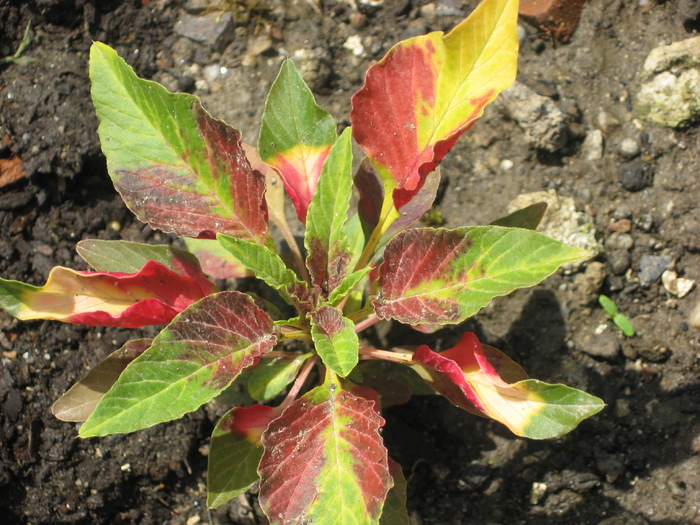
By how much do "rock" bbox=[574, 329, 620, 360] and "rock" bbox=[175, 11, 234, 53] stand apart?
168cm

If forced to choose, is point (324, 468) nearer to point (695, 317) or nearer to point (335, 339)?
point (335, 339)

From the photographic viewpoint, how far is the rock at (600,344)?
207 centimetres

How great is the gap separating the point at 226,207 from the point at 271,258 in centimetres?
28

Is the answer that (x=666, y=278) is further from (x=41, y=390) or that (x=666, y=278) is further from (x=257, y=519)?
(x=41, y=390)

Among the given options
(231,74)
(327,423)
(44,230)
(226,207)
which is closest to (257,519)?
(327,423)

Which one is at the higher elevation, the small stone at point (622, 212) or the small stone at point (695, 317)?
the small stone at point (622, 212)

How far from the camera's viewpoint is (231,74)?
2.37m

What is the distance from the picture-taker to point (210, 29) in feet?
7.85

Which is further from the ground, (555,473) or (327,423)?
(327,423)

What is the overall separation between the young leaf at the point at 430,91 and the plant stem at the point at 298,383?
0.52 m

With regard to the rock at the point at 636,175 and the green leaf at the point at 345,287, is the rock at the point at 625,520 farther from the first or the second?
the green leaf at the point at 345,287

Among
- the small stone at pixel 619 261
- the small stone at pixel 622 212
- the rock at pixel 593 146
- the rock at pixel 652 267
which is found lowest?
the rock at pixel 652 267

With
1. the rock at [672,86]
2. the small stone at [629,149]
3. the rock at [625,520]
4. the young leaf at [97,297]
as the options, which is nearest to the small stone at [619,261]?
the small stone at [629,149]

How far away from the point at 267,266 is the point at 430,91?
0.58 m
